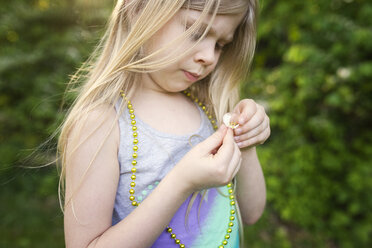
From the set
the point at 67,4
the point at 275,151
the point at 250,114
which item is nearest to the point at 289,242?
the point at 275,151

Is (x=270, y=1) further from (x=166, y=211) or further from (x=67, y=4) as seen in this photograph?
(x=166, y=211)

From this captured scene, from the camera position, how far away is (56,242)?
314cm

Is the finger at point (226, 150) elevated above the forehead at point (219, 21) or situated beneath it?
situated beneath

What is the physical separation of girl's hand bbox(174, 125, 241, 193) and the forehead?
39cm

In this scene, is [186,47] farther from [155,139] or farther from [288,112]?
[288,112]

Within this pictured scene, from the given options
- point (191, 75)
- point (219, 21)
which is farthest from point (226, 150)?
point (219, 21)

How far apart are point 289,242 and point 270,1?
223 cm

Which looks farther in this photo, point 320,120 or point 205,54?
point 320,120

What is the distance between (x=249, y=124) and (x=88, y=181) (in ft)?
1.81

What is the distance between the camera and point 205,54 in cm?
120

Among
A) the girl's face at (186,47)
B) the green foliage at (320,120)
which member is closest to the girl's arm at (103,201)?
the girl's face at (186,47)

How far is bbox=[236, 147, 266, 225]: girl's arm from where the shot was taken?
1.41 m

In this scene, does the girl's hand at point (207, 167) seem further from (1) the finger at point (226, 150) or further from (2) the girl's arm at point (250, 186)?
(2) the girl's arm at point (250, 186)

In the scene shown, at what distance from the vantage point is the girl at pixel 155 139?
3.44 feet
